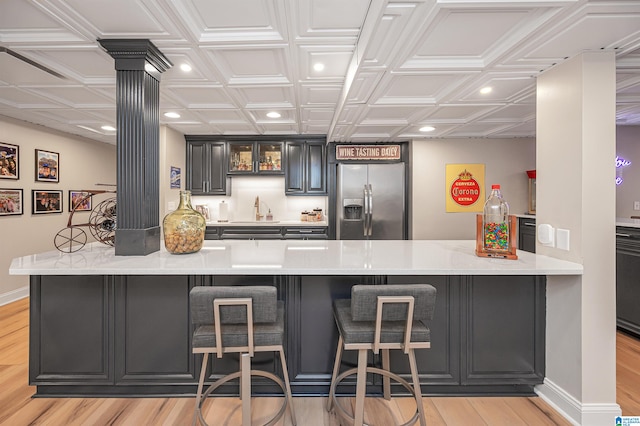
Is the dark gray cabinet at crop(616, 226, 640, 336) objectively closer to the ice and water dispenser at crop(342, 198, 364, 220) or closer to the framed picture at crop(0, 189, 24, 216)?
the ice and water dispenser at crop(342, 198, 364, 220)

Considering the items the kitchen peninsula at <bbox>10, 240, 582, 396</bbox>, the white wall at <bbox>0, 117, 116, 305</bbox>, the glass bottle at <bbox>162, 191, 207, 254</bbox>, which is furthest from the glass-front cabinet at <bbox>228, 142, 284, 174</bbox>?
the kitchen peninsula at <bbox>10, 240, 582, 396</bbox>

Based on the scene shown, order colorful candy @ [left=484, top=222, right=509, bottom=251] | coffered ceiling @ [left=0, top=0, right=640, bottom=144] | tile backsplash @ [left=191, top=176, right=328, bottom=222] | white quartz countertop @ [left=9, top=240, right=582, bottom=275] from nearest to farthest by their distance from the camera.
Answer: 1. coffered ceiling @ [left=0, top=0, right=640, bottom=144]
2. white quartz countertop @ [left=9, top=240, right=582, bottom=275]
3. colorful candy @ [left=484, top=222, right=509, bottom=251]
4. tile backsplash @ [left=191, top=176, right=328, bottom=222]

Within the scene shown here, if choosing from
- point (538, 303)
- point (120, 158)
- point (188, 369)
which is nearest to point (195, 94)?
point (120, 158)

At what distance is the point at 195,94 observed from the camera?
3.05 metres

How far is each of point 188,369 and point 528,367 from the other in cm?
220

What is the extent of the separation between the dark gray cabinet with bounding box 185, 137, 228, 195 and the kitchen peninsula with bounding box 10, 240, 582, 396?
3.05 metres

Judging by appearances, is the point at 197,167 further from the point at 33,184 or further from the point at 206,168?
the point at 33,184

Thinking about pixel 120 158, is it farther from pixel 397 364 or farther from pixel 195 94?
pixel 397 364

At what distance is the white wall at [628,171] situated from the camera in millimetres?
4227

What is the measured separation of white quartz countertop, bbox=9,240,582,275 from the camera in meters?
1.80

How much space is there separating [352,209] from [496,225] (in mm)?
2974

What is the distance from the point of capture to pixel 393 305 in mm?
1591

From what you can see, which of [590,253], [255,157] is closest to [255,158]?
[255,157]

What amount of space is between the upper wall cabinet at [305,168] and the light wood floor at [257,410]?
11.5 ft
